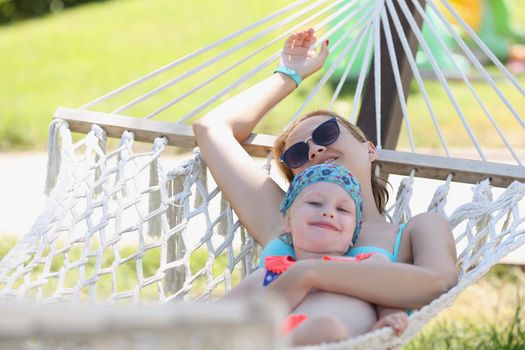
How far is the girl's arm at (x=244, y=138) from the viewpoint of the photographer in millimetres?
2264

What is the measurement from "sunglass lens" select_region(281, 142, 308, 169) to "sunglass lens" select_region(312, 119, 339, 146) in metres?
0.03

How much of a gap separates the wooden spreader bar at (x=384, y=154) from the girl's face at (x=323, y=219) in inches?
15.7

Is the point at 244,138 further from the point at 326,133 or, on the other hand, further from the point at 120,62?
the point at 120,62

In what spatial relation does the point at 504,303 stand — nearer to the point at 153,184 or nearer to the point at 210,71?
the point at 153,184

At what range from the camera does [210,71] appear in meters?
6.44

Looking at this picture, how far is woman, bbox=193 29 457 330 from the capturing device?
1.86 meters

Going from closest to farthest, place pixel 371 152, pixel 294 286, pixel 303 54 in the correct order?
pixel 294 286
pixel 371 152
pixel 303 54

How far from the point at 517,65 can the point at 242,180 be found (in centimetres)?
478

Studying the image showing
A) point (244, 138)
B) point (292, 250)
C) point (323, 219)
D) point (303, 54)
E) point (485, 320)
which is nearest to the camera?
point (323, 219)

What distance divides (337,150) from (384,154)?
0.72ft

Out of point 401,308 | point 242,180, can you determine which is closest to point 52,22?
point 242,180

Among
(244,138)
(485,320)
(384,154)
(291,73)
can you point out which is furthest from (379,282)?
(485,320)

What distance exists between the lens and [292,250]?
207 centimetres

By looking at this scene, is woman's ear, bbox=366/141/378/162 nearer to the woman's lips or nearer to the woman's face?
the woman's face
